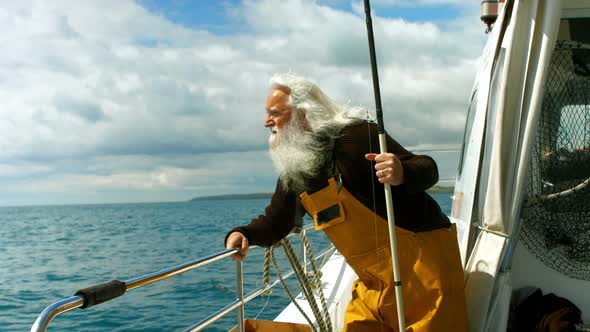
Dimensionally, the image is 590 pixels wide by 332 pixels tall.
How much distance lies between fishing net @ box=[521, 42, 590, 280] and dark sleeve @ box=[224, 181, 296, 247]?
1323 millimetres

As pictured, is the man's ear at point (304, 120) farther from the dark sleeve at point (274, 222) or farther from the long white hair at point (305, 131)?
the dark sleeve at point (274, 222)

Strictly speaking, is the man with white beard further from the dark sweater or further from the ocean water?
the ocean water

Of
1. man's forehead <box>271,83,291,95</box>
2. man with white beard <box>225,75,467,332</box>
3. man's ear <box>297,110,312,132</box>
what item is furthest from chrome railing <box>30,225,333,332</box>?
man's forehead <box>271,83,291,95</box>

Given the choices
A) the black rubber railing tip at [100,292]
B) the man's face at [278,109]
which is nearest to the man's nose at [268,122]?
the man's face at [278,109]

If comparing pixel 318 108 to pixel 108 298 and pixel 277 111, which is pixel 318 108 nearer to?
pixel 277 111

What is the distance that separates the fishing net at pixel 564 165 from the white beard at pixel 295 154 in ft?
4.32

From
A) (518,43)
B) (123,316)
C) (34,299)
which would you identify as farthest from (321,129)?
(34,299)

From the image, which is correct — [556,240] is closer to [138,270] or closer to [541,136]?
[541,136]

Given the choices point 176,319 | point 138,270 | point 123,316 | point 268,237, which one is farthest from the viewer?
point 138,270

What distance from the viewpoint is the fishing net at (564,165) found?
3.28 meters

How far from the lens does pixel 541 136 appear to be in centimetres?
329

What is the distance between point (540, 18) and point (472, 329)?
151 cm

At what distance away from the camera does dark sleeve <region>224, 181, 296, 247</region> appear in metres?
3.03

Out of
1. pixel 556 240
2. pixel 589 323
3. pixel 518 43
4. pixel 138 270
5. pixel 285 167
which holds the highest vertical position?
pixel 518 43
